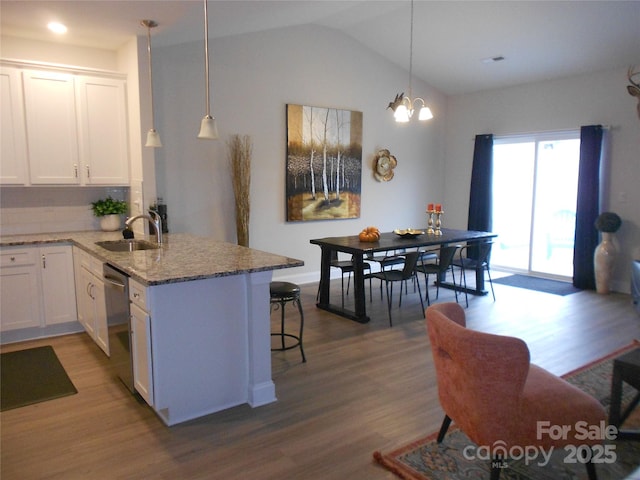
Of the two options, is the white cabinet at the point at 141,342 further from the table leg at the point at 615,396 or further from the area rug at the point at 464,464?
the table leg at the point at 615,396

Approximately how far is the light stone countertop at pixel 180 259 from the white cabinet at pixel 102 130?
2.40ft

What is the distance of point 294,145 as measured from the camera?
601 cm

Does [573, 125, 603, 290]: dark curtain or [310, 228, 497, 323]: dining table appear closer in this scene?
[310, 228, 497, 323]: dining table

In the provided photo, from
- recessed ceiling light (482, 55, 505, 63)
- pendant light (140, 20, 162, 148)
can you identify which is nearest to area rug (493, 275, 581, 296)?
recessed ceiling light (482, 55, 505, 63)

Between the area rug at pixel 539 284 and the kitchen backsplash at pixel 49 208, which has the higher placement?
the kitchen backsplash at pixel 49 208

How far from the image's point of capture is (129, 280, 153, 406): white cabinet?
2.68 meters

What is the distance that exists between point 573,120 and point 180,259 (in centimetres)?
551

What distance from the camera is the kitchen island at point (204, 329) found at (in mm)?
2662

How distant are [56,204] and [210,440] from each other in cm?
319

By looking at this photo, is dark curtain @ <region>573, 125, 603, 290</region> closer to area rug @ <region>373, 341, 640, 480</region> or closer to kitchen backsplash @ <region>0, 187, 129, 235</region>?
area rug @ <region>373, 341, 640, 480</region>

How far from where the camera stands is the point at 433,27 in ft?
18.9

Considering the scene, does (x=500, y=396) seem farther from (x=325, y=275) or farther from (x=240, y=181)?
(x=240, y=181)

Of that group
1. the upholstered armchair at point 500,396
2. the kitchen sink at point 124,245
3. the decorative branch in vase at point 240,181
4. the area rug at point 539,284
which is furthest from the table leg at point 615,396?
the decorative branch in vase at point 240,181

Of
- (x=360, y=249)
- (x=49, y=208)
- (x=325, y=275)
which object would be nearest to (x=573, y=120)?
(x=360, y=249)
